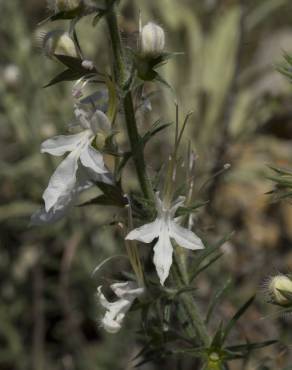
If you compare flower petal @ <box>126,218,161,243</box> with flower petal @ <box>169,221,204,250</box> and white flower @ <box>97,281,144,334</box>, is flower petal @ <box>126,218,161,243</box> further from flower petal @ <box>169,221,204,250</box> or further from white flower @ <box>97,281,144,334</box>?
white flower @ <box>97,281,144,334</box>

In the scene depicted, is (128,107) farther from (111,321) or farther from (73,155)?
(111,321)

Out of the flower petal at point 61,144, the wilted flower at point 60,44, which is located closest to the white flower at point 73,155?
the flower petal at point 61,144

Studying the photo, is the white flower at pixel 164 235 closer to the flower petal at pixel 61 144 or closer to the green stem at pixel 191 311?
the green stem at pixel 191 311

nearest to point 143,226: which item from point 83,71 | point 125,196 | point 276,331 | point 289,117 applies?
point 125,196

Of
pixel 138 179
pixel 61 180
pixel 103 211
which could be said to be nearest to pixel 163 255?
pixel 138 179

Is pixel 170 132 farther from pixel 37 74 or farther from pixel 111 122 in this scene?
pixel 111 122

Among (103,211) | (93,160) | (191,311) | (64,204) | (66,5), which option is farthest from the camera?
(103,211)
